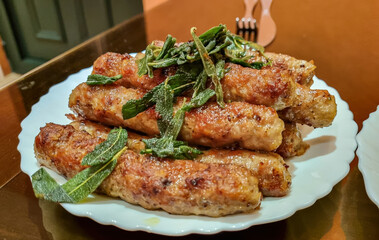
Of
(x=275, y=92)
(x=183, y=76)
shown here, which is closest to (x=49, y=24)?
(x=183, y=76)

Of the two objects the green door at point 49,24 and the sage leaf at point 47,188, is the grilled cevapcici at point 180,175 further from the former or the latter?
the green door at point 49,24

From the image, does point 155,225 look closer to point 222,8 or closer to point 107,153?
point 107,153

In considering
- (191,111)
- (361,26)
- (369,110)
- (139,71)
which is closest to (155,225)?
(191,111)

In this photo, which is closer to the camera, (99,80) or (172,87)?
(172,87)

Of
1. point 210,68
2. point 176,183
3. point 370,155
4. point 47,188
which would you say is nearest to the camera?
point 176,183

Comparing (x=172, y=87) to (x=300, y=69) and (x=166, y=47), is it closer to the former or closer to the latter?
(x=166, y=47)

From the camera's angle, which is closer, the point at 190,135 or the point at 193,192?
the point at 193,192

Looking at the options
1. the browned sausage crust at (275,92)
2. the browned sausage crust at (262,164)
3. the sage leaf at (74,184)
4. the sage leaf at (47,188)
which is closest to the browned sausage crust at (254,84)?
the browned sausage crust at (275,92)

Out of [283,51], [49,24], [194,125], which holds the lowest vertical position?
[49,24]
